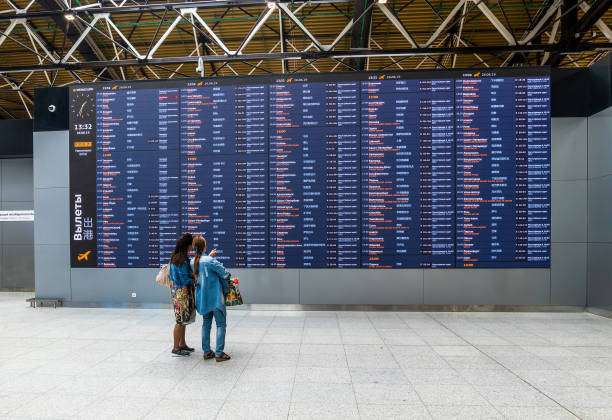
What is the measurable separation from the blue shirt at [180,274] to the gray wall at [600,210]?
780 centimetres

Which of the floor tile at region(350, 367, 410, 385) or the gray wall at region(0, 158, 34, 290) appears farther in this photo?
the gray wall at region(0, 158, 34, 290)

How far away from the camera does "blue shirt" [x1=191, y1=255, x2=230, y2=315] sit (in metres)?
4.27

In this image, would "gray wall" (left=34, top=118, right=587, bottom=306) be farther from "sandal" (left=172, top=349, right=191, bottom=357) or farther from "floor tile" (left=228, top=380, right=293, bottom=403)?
"floor tile" (left=228, top=380, right=293, bottom=403)

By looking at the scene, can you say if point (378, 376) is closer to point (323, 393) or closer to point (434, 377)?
point (434, 377)

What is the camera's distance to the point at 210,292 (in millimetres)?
4293

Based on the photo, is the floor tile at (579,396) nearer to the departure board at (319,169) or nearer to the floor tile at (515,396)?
the floor tile at (515,396)

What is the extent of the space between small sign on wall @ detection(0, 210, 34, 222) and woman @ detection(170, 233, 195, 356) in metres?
8.56

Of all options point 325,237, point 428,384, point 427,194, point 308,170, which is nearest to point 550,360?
point 428,384

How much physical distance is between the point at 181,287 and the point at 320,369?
2.16 metres

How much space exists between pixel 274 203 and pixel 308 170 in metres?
1.03

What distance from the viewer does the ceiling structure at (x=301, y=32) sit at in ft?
26.2

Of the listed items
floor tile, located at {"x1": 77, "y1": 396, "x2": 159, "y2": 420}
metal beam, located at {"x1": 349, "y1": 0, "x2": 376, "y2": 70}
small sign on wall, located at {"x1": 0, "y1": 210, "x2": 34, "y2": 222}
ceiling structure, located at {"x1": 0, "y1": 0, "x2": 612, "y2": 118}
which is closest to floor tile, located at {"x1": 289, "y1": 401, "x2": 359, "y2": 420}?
floor tile, located at {"x1": 77, "y1": 396, "x2": 159, "y2": 420}

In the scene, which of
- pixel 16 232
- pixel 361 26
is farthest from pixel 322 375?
pixel 16 232

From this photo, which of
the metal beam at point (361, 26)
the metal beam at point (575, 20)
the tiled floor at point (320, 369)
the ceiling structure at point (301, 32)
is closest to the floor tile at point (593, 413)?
the tiled floor at point (320, 369)
